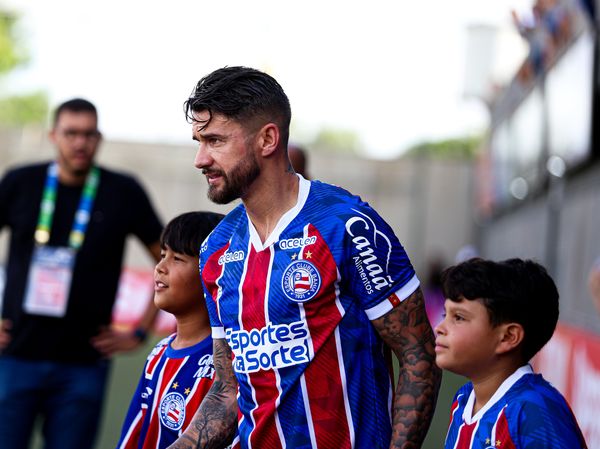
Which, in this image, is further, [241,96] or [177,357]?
[177,357]

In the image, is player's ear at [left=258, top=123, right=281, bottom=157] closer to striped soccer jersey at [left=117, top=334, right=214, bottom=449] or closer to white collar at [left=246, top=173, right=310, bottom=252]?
white collar at [left=246, top=173, right=310, bottom=252]

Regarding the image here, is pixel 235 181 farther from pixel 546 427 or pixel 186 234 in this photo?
pixel 546 427

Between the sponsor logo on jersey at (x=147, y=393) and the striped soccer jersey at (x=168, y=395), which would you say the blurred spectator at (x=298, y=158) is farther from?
the sponsor logo on jersey at (x=147, y=393)

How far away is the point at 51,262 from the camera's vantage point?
5559 millimetres

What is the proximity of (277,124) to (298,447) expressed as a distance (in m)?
1.03

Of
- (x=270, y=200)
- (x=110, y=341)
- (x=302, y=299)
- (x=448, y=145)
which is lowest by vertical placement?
(x=110, y=341)

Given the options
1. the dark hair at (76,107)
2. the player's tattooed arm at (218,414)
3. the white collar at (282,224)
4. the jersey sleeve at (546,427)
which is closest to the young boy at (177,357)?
the player's tattooed arm at (218,414)

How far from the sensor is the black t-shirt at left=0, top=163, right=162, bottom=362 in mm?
5516

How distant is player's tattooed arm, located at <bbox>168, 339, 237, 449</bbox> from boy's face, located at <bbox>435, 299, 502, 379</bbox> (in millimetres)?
741

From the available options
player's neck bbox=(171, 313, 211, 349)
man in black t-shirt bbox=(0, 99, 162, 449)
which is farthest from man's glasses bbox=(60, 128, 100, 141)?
player's neck bbox=(171, 313, 211, 349)

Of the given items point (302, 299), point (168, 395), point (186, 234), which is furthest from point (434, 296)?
point (302, 299)

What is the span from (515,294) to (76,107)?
2.96 meters

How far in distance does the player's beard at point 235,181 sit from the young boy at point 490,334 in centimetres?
78

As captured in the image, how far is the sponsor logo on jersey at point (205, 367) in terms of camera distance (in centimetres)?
404
